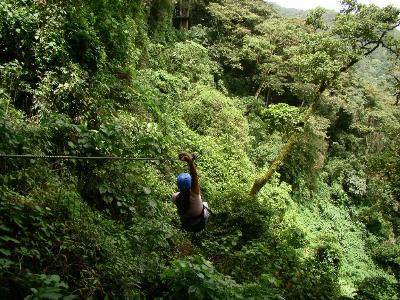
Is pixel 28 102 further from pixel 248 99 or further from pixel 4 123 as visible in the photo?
pixel 248 99

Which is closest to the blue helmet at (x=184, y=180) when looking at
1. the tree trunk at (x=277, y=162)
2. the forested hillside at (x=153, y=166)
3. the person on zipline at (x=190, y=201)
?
the person on zipline at (x=190, y=201)

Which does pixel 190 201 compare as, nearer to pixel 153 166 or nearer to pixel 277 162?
pixel 153 166

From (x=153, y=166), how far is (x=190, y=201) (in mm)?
5123

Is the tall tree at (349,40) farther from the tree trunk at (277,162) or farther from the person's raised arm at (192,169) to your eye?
the person's raised arm at (192,169)

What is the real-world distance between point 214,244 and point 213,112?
393 inches

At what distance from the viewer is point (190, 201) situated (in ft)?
18.0

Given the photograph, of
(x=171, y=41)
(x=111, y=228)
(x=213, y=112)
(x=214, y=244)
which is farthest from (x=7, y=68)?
(x=171, y=41)

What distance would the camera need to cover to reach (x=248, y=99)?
2625 cm

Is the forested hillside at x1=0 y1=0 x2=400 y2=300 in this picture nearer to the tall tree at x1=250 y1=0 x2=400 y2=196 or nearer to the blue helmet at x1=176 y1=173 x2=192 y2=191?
the tall tree at x1=250 y1=0 x2=400 y2=196

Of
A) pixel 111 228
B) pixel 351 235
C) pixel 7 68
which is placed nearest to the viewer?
pixel 111 228

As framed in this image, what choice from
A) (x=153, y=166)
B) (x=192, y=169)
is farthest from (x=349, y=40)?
(x=192, y=169)

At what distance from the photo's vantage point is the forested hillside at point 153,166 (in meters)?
4.23

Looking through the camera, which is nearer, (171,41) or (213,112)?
(213,112)

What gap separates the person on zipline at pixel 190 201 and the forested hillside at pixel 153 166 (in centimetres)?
45
